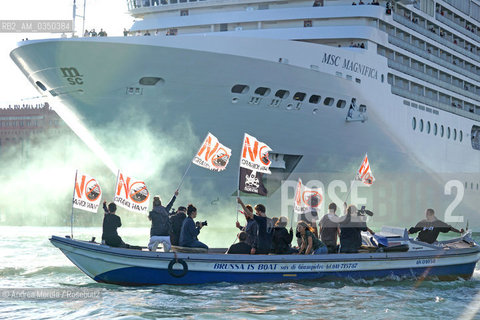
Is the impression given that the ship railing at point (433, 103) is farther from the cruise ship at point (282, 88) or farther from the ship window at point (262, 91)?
the ship window at point (262, 91)

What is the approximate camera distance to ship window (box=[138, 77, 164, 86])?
26047 millimetres

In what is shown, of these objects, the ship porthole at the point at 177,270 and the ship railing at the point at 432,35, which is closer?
the ship porthole at the point at 177,270

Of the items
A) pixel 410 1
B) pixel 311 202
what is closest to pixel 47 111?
pixel 410 1

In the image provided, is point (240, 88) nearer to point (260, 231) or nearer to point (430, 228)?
→ point (430, 228)

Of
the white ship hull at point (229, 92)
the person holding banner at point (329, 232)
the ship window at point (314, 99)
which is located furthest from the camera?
the ship window at point (314, 99)

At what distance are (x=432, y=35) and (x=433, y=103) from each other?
4.35m

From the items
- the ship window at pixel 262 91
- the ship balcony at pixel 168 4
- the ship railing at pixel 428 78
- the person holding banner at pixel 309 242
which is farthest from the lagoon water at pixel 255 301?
the ship railing at pixel 428 78

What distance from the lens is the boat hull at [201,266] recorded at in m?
15.5

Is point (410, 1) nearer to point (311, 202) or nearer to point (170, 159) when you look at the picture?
point (170, 159)

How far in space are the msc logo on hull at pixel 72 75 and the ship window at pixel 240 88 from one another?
534cm

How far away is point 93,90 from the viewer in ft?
87.2

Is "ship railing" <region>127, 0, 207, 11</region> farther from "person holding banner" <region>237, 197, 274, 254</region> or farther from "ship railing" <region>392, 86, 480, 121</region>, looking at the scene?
"person holding banner" <region>237, 197, 274, 254</region>

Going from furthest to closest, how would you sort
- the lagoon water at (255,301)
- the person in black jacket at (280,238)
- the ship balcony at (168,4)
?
the ship balcony at (168,4)
the person in black jacket at (280,238)
the lagoon water at (255,301)

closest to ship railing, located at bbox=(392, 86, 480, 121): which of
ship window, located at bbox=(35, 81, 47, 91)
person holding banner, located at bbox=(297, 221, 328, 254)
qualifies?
ship window, located at bbox=(35, 81, 47, 91)
